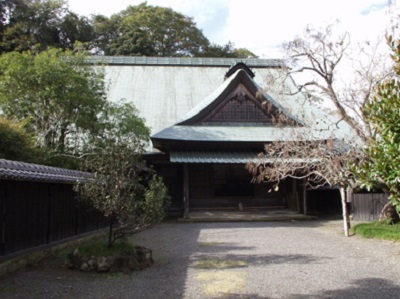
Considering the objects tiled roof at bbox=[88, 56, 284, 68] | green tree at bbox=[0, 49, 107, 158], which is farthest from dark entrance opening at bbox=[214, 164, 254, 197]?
tiled roof at bbox=[88, 56, 284, 68]

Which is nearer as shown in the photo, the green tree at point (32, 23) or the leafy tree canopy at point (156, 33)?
the green tree at point (32, 23)

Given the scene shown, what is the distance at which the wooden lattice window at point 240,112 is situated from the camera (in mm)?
17953

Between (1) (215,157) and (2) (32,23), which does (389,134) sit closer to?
(1) (215,157)

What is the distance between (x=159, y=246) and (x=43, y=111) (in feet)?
19.2

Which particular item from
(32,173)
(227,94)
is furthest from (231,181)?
(32,173)

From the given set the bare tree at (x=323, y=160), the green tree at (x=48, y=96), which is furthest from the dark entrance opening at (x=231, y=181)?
the green tree at (x=48, y=96)

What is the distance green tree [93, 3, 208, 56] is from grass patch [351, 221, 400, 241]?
93.1ft

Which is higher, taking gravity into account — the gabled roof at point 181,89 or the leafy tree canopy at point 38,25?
the leafy tree canopy at point 38,25

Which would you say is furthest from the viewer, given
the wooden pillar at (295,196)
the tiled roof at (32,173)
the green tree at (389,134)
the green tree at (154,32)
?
the green tree at (154,32)

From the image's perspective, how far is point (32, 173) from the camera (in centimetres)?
758

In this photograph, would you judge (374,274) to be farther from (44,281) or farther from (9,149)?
(9,149)

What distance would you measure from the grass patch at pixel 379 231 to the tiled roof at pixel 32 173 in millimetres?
8282

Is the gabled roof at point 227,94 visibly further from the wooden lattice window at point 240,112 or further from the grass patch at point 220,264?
the grass patch at point 220,264

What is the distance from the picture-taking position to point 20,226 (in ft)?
25.3
